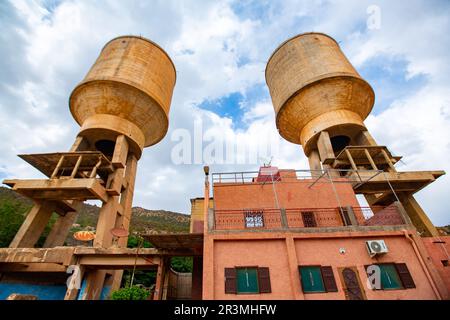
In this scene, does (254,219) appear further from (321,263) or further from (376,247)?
(376,247)

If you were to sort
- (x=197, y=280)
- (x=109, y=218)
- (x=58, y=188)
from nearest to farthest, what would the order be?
1. (x=197, y=280)
2. (x=58, y=188)
3. (x=109, y=218)

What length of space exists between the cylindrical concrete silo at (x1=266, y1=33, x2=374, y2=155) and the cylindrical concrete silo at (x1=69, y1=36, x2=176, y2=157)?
1040 centimetres

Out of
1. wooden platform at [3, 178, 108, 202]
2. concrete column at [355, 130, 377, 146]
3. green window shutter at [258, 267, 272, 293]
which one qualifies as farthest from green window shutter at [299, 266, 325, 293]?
wooden platform at [3, 178, 108, 202]

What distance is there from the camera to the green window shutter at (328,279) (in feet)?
28.7

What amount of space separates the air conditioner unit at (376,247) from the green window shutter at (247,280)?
4542 mm

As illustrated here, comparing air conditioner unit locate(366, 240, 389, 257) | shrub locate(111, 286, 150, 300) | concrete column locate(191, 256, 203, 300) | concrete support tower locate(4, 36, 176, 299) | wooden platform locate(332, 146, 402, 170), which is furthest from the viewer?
wooden platform locate(332, 146, 402, 170)

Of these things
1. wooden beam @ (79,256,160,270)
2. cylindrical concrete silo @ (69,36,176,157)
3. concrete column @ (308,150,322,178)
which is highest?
cylindrical concrete silo @ (69,36,176,157)

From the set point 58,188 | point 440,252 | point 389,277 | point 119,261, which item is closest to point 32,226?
point 58,188

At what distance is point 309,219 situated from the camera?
12.2 meters

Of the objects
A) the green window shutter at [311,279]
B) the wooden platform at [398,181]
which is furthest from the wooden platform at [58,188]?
the wooden platform at [398,181]

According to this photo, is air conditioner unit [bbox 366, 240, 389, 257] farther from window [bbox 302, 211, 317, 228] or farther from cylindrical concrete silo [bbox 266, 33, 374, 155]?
cylindrical concrete silo [bbox 266, 33, 374, 155]

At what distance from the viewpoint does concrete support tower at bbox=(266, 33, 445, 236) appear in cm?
1605

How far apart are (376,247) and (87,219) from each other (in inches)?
2033
